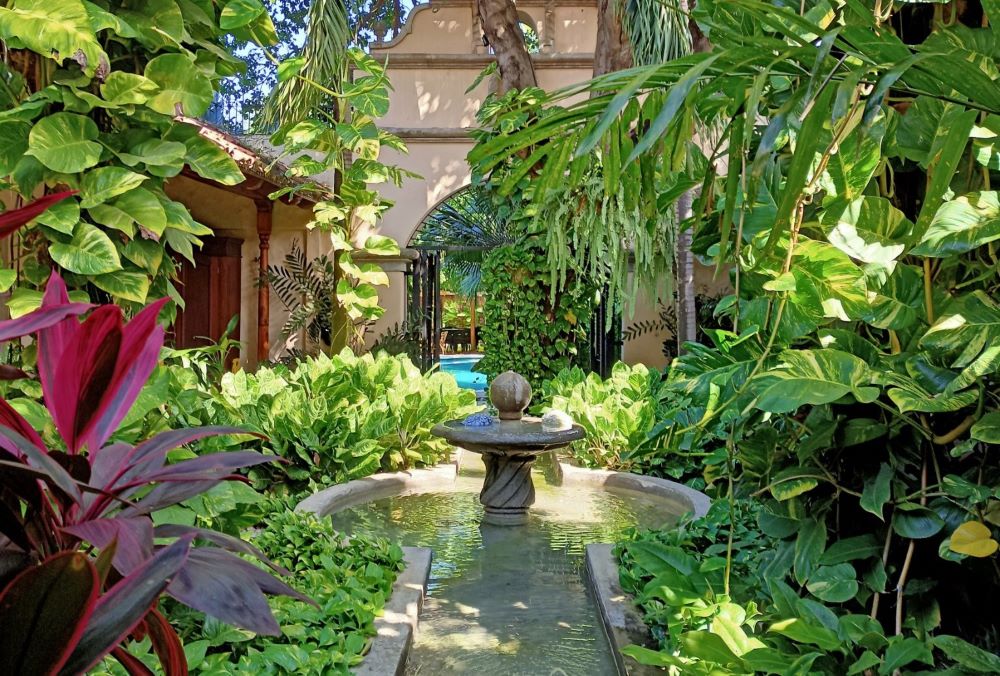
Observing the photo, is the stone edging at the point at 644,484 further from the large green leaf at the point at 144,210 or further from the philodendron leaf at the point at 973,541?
the large green leaf at the point at 144,210

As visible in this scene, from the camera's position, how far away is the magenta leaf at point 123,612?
0.70m

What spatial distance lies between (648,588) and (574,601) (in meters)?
1.00

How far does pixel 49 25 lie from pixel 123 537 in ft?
4.77

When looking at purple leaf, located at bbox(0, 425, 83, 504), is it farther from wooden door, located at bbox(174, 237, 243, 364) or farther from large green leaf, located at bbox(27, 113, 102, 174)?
wooden door, located at bbox(174, 237, 243, 364)

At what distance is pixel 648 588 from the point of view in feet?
8.64

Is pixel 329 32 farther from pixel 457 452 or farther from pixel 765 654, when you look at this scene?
pixel 765 654

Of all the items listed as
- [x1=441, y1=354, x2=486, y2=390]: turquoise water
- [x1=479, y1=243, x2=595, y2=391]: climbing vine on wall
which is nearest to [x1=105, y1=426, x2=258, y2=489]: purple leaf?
[x1=479, y1=243, x2=595, y2=391]: climbing vine on wall

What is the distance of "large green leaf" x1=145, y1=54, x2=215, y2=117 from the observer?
2.21 metres

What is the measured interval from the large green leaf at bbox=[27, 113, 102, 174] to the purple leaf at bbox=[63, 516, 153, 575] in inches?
56.9

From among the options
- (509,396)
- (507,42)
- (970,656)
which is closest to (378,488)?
(509,396)

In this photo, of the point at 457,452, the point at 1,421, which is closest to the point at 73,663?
the point at 1,421

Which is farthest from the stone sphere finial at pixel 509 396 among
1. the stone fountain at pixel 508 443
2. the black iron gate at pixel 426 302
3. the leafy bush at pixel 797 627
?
the black iron gate at pixel 426 302

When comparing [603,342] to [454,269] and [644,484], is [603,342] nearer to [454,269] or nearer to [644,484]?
[644,484]

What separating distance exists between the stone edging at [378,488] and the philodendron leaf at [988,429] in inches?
133
